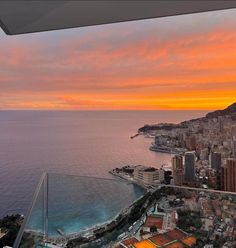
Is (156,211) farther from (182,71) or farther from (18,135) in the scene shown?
(18,135)

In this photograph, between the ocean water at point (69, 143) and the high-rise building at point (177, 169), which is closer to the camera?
the high-rise building at point (177, 169)

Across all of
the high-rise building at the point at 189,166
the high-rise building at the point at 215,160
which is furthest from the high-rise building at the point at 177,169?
the high-rise building at the point at 215,160

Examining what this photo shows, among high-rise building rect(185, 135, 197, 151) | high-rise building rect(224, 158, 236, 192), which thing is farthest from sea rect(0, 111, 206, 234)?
high-rise building rect(224, 158, 236, 192)

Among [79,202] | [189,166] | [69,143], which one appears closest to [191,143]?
[189,166]

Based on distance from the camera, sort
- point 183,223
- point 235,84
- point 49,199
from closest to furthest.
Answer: point 183,223
point 49,199
point 235,84

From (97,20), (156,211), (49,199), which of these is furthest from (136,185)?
(97,20)

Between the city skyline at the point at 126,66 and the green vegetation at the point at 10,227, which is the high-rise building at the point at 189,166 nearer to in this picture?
the city skyline at the point at 126,66
